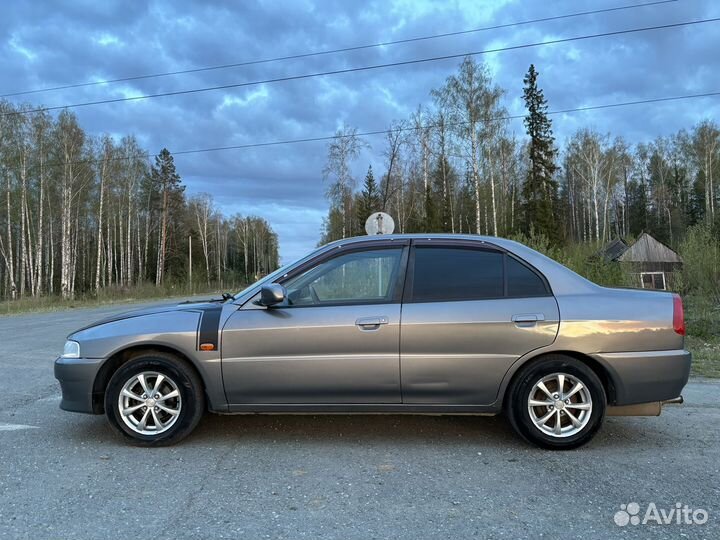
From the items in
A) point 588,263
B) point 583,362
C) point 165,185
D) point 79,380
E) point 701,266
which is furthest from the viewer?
point 165,185

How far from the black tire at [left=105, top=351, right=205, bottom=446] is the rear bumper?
3.21m

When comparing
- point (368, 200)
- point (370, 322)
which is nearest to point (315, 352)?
point (370, 322)

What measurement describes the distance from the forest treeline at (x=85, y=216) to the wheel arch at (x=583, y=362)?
116 feet

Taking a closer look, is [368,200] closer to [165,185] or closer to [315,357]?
[165,185]

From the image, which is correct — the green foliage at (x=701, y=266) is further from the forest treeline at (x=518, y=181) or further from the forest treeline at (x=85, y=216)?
the forest treeline at (x=85, y=216)

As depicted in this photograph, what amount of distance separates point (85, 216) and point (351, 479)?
52.0m

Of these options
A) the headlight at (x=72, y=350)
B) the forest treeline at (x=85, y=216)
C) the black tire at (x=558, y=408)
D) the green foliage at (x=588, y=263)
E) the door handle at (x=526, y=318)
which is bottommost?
the black tire at (x=558, y=408)

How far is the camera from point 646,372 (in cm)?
385

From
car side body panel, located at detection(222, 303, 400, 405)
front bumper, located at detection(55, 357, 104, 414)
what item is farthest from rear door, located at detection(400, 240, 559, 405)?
front bumper, located at detection(55, 357, 104, 414)

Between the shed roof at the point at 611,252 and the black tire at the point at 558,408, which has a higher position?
the shed roof at the point at 611,252

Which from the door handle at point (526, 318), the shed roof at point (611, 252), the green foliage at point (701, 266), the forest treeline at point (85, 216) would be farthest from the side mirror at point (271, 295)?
the forest treeline at point (85, 216)

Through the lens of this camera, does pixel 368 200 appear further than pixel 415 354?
Yes

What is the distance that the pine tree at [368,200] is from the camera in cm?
4478

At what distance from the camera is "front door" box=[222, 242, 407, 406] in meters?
3.91
